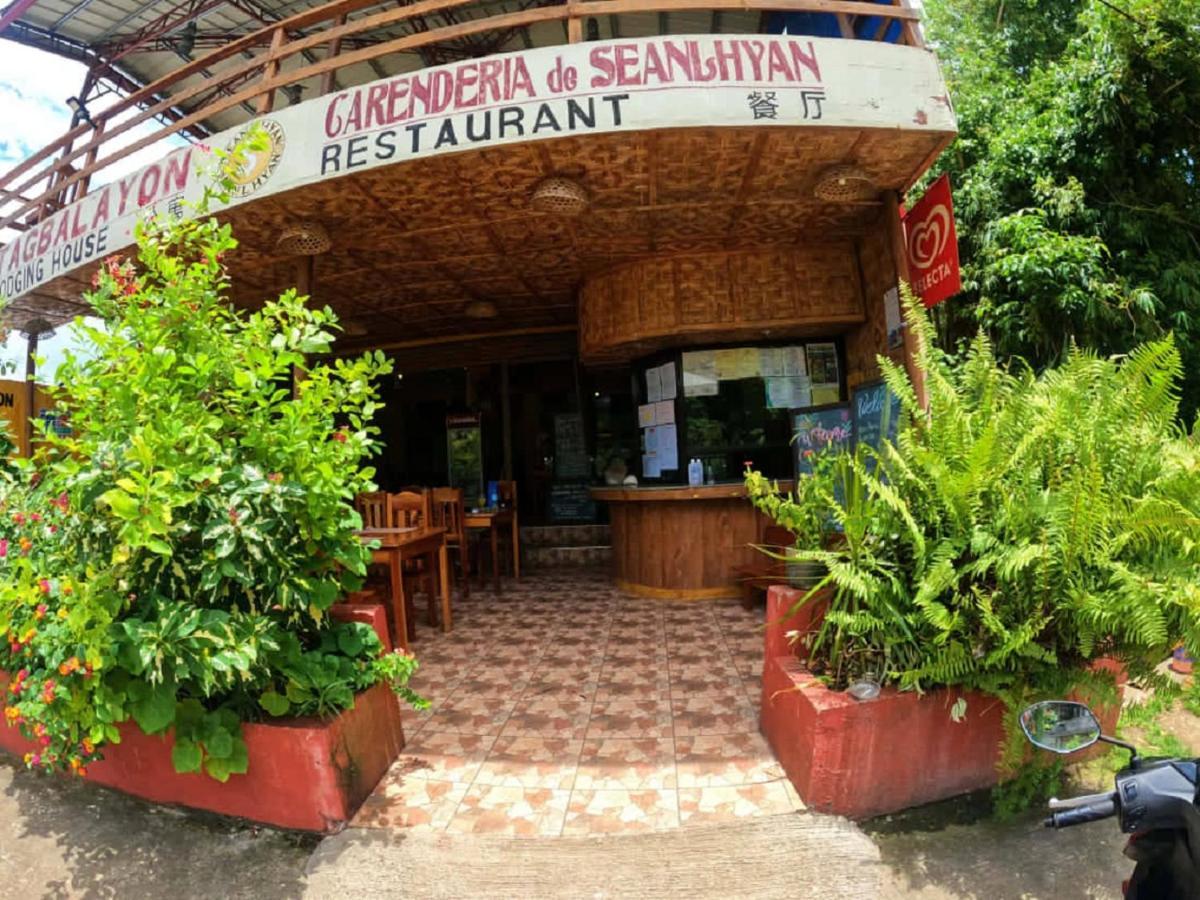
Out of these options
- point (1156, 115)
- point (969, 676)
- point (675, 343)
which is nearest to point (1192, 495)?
point (969, 676)

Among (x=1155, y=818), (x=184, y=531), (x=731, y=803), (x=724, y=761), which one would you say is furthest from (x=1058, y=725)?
(x=184, y=531)

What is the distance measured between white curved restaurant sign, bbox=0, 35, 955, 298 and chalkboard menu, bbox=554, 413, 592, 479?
20.0ft

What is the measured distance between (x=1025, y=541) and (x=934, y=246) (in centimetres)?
300

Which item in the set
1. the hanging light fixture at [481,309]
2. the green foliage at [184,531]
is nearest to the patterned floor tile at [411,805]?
the green foliage at [184,531]

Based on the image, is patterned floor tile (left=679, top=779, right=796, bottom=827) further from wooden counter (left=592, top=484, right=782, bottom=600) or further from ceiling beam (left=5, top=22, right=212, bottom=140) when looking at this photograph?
ceiling beam (left=5, top=22, right=212, bottom=140)

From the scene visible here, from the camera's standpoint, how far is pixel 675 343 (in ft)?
19.3

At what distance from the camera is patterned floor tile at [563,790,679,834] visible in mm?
2158

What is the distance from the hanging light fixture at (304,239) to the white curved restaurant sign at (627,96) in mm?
499

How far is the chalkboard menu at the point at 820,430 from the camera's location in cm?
418

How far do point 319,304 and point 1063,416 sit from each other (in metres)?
6.73

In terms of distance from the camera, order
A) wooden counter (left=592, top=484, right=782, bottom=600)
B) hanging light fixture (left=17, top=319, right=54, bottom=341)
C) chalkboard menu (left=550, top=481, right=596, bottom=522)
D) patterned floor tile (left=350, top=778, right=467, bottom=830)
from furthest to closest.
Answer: chalkboard menu (left=550, top=481, right=596, bottom=522), hanging light fixture (left=17, top=319, right=54, bottom=341), wooden counter (left=592, top=484, right=782, bottom=600), patterned floor tile (left=350, top=778, right=467, bottom=830)

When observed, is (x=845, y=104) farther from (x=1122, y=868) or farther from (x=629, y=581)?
(x=629, y=581)

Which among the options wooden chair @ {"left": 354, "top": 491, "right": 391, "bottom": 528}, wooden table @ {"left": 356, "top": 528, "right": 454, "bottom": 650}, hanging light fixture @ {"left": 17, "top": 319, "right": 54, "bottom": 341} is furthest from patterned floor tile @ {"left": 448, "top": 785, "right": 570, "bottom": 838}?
hanging light fixture @ {"left": 17, "top": 319, "right": 54, "bottom": 341}

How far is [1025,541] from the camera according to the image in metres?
1.96
